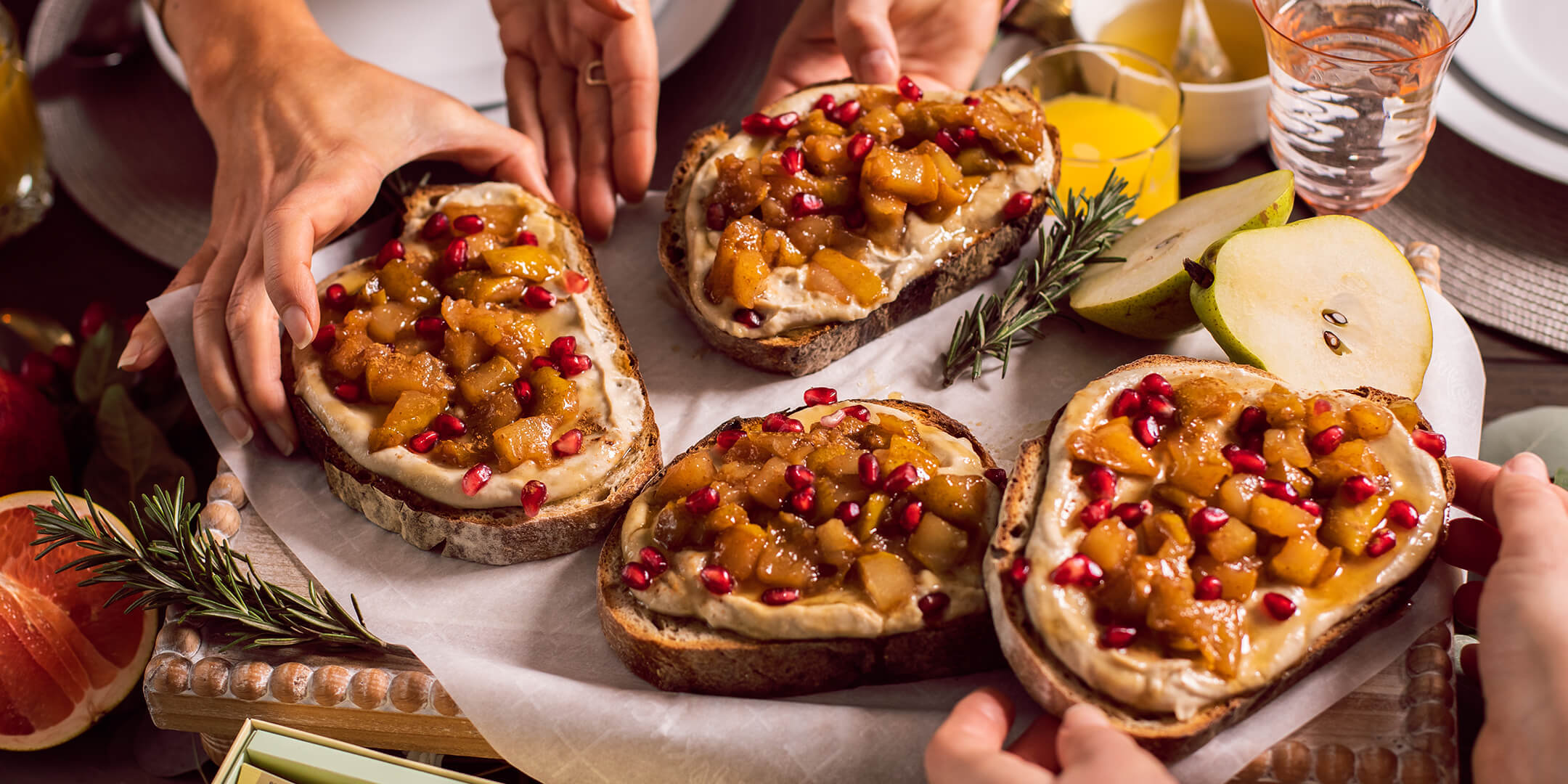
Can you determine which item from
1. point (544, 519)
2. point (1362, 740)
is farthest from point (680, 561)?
point (1362, 740)

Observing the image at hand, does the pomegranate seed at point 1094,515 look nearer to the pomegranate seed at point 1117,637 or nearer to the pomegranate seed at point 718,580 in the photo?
the pomegranate seed at point 1117,637

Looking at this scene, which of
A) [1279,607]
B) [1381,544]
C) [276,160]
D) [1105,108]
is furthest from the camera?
[1105,108]

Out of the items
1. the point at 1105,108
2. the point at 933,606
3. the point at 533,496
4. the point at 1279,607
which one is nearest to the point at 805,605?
the point at 933,606

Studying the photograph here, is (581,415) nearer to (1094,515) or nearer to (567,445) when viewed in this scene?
(567,445)

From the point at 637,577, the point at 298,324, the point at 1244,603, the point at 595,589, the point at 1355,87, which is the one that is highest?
the point at 1355,87

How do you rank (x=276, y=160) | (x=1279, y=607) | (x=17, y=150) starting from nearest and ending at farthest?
1. (x=1279, y=607)
2. (x=276, y=160)
3. (x=17, y=150)

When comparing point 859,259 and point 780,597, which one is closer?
point 780,597
